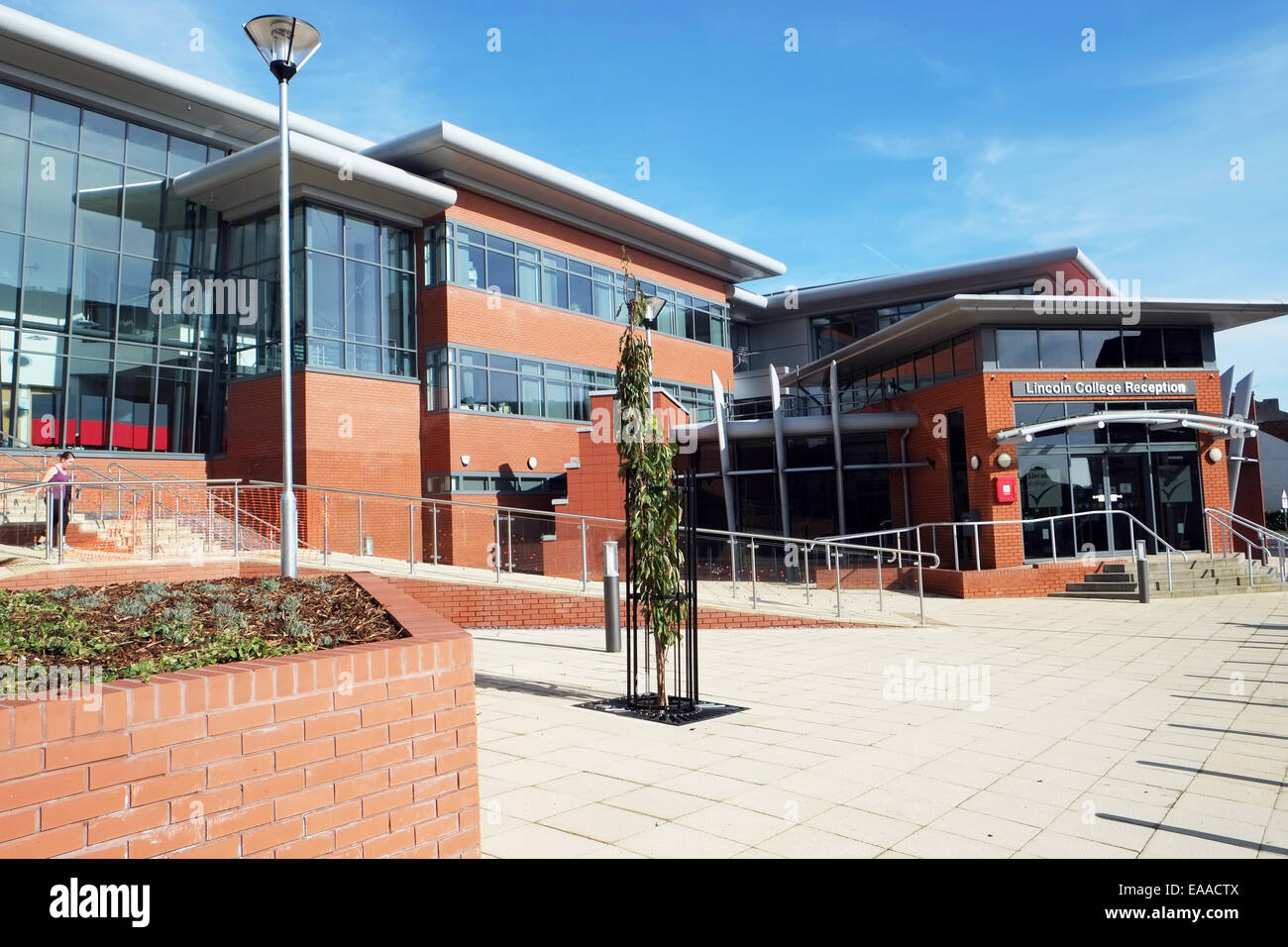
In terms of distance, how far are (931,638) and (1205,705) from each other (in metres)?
4.62

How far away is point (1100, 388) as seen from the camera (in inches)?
778

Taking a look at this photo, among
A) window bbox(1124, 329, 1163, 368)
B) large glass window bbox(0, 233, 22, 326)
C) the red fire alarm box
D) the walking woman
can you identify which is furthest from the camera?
window bbox(1124, 329, 1163, 368)

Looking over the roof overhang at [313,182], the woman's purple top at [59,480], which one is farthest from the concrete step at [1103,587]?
the woman's purple top at [59,480]

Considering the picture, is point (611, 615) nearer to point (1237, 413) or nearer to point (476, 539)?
point (476, 539)

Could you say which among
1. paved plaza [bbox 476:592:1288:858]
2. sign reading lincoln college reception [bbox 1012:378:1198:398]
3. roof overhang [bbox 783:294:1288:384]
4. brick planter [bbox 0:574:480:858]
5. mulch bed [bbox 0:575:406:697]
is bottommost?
paved plaza [bbox 476:592:1288:858]

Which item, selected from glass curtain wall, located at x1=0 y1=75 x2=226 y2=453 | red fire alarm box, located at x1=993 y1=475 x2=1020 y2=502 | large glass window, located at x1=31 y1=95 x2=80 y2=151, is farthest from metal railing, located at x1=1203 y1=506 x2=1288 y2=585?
large glass window, located at x1=31 y1=95 x2=80 y2=151

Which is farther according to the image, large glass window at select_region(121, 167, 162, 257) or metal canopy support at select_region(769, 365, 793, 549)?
metal canopy support at select_region(769, 365, 793, 549)

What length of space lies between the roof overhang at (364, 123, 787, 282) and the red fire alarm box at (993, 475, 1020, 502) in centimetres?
1213

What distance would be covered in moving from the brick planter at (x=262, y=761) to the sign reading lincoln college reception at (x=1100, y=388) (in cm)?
1795

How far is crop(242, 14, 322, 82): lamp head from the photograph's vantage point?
27.4 feet

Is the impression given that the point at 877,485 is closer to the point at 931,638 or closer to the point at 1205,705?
the point at 931,638

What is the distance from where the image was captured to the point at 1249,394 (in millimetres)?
22328

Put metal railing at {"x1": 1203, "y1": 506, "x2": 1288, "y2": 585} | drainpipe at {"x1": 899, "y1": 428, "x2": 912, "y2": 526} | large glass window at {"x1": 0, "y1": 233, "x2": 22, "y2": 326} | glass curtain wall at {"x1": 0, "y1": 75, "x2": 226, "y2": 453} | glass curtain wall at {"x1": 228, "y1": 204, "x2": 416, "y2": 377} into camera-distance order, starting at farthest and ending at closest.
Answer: drainpipe at {"x1": 899, "y1": 428, "x2": 912, "y2": 526} → metal railing at {"x1": 1203, "y1": 506, "x2": 1288, "y2": 585} → glass curtain wall at {"x1": 228, "y1": 204, "x2": 416, "y2": 377} → glass curtain wall at {"x1": 0, "y1": 75, "x2": 226, "y2": 453} → large glass window at {"x1": 0, "y1": 233, "x2": 22, "y2": 326}

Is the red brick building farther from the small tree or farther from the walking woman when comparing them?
the small tree
